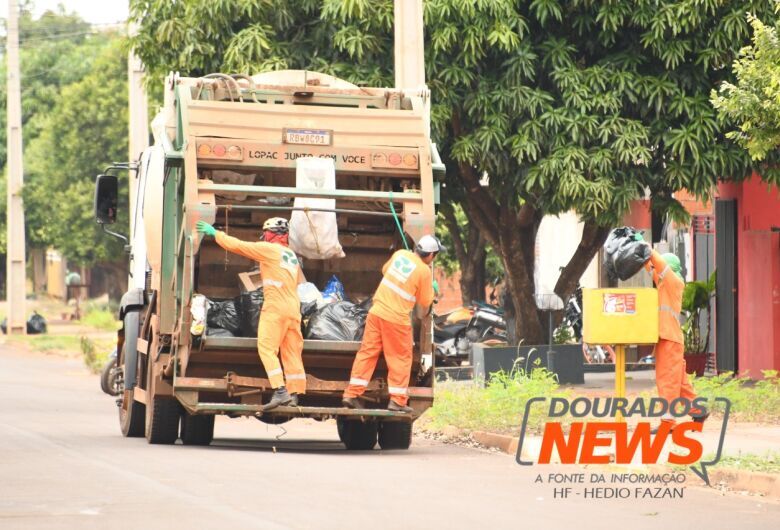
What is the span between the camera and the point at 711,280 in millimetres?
22016

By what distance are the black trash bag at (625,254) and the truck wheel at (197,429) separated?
3570mm

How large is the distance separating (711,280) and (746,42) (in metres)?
4.71

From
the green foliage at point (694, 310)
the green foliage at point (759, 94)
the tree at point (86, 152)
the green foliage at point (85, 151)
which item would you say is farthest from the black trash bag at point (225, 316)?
the tree at point (86, 152)

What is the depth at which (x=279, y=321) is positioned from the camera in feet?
38.9

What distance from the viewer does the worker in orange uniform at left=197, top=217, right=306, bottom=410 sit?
11.8 m

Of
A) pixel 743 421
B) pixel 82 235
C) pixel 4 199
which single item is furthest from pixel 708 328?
pixel 4 199

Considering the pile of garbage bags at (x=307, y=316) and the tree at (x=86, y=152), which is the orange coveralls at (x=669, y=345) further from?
the tree at (x=86, y=152)

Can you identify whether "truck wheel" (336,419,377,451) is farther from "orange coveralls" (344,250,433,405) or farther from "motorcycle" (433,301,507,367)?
"motorcycle" (433,301,507,367)

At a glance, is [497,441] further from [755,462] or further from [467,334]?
[467,334]

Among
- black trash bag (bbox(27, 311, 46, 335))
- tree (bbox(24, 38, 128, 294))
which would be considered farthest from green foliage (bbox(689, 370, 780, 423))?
tree (bbox(24, 38, 128, 294))

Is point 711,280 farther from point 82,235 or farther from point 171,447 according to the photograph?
point 82,235

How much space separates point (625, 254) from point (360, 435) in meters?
2.82

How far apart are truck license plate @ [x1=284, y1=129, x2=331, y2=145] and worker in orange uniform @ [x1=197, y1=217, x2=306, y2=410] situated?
33.3 inches

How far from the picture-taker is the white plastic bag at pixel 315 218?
39.5ft
